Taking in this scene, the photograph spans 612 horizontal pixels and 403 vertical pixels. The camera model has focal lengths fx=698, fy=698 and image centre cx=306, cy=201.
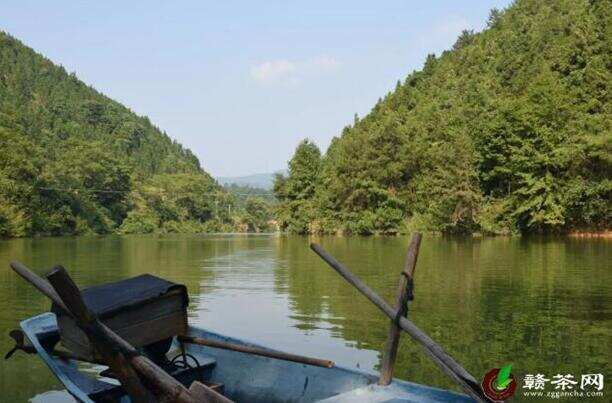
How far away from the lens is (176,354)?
30.8 ft

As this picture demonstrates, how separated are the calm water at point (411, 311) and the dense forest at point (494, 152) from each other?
76.5 ft

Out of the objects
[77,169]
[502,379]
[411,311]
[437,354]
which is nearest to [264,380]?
[437,354]

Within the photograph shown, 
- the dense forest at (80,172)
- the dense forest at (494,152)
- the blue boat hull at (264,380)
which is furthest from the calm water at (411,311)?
the dense forest at (80,172)

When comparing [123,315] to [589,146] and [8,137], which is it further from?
[8,137]

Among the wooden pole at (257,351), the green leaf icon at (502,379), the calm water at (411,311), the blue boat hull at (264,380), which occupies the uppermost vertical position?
the green leaf icon at (502,379)

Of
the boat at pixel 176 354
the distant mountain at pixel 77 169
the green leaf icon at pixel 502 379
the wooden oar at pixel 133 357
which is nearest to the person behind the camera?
the wooden oar at pixel 133 357

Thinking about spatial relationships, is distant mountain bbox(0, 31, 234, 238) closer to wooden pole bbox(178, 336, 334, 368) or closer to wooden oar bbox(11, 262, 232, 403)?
wooden pole bbox(178, 336, 334, 368)

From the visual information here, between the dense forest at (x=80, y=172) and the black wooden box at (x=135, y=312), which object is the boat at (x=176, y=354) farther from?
the dense forest at (x=80, y=172)

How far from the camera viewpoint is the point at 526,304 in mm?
17828

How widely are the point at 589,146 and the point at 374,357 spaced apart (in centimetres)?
4400

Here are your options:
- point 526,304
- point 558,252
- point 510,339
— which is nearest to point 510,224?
point 558,252

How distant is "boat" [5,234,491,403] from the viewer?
262 inches

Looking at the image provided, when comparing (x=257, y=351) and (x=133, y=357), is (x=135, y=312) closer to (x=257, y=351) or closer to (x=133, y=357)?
(x=257, y=351)

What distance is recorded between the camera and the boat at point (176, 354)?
6.64 metres
